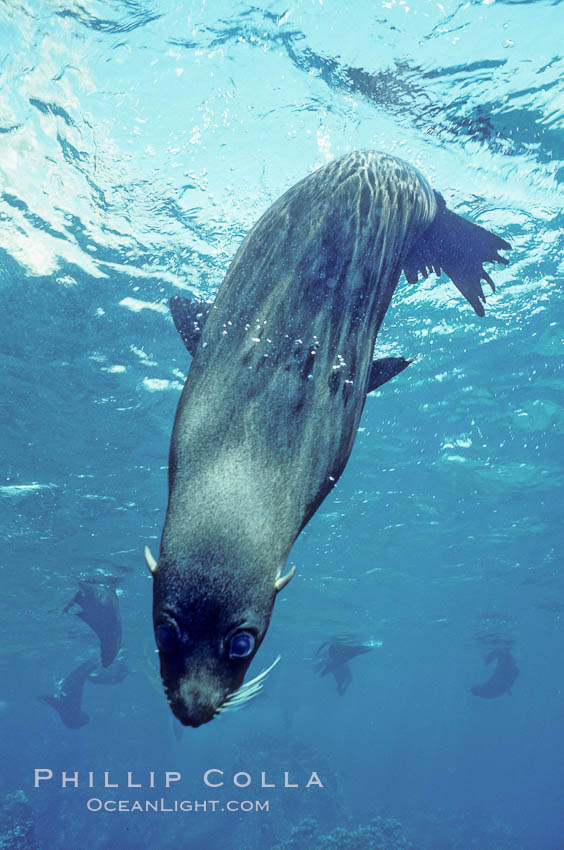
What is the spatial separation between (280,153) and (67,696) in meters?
20.5

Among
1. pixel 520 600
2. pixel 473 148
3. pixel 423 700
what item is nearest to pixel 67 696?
pixel 473 148

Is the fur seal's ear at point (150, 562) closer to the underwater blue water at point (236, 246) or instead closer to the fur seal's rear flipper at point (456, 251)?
the underwater blue water at point (236, 246)

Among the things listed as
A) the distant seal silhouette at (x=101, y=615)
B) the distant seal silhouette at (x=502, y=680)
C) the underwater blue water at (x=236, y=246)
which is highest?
the underwater blue water at (x=236, y=246)

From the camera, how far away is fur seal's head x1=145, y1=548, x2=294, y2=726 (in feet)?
3.41

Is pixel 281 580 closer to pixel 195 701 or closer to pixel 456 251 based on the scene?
pixel 195 701

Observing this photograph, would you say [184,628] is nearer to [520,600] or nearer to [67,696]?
[67,696]

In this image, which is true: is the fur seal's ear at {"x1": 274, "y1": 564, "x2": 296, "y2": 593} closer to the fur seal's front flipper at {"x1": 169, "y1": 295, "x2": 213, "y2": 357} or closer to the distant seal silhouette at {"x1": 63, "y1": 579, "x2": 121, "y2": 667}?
the fur seal's front flipper at {"x1": 169, "y1": 295, "x2": 213, "y2": 357}

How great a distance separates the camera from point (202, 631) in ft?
3.42

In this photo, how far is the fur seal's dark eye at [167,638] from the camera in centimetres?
106

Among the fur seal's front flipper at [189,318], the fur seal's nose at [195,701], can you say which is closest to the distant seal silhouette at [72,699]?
the fur seal's front flipper at [189,318]

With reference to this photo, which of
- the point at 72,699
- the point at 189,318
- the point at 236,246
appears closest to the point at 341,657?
the point at 72,699

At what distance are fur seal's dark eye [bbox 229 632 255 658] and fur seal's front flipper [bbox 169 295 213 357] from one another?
33.7 inches

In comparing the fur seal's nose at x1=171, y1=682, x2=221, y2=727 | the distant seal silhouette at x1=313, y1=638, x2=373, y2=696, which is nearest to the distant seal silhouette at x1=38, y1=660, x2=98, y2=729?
the distant seal silhouette at x1=313, y1=638, x2=373, y2=696

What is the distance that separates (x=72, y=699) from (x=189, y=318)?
22.6 metres
